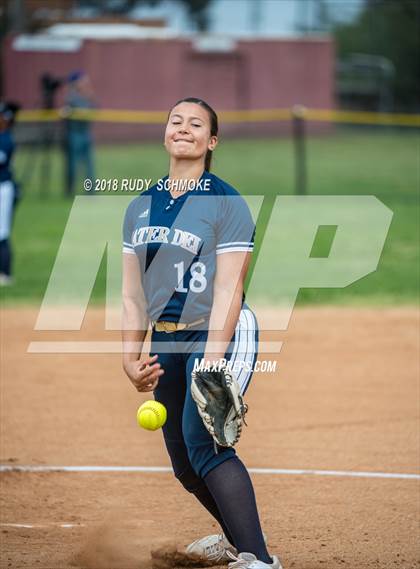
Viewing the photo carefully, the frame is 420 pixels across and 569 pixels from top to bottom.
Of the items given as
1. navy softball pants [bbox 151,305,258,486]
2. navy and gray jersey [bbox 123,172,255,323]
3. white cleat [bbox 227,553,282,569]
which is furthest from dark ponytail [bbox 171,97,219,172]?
white cleat [bbox 227,553,282,569]

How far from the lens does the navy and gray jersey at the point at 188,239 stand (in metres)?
4.59

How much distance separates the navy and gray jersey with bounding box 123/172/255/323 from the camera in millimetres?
4590

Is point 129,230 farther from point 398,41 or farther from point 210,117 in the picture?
point 398,41

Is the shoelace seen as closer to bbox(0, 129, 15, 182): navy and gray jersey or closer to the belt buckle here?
the belt buckle

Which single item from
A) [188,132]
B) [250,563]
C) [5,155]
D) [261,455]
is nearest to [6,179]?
[5,155]

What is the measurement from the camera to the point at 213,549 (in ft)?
16.8

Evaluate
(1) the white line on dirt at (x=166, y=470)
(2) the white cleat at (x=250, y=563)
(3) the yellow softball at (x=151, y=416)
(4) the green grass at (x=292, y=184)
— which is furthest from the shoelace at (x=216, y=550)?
(4) the green grass at (x=292, y=184)

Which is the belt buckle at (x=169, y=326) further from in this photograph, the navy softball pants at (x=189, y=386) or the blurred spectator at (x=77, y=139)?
the blurred spectator at (x=77, y=139)

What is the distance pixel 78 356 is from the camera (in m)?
10.3

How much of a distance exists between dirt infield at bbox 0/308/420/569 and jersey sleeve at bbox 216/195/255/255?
5.06ft

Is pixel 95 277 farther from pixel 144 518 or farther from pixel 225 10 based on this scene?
pixel 225 10

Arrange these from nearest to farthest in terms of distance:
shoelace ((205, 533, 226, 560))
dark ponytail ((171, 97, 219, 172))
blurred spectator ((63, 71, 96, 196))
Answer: dark ponytail ((171, 97, 219, 172)) < shoelace ((205, 533, 226, 560)) < blurred spectator ((63, 71, 96, 196))

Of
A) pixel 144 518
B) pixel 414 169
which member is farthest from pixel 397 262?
pixel 414 169

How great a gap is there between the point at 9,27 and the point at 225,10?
27.2ft
